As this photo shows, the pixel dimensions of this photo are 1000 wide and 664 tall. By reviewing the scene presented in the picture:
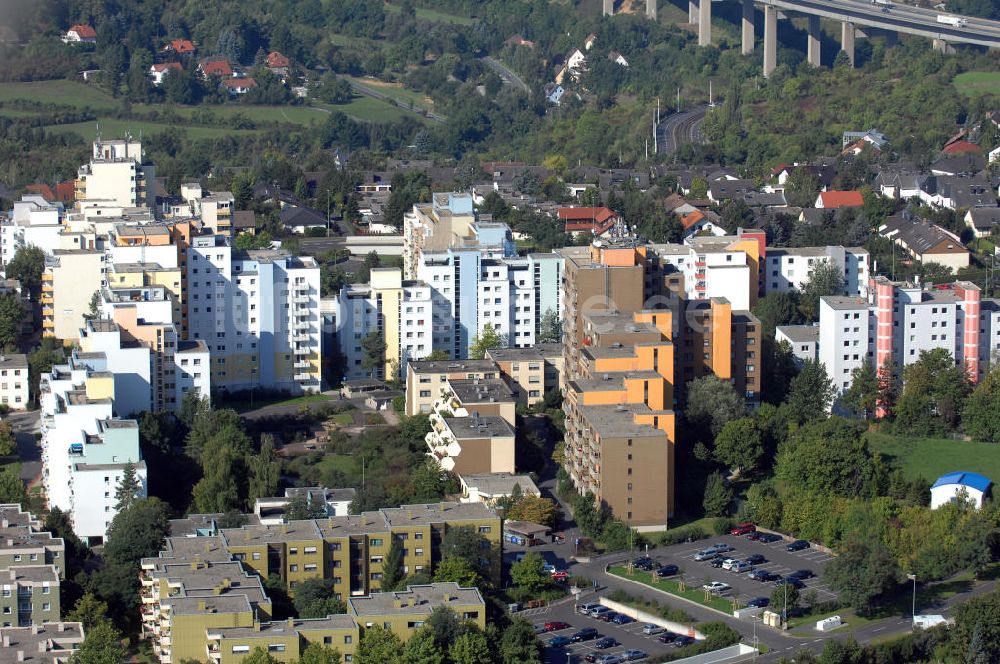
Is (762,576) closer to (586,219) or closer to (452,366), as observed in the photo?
(452,366)

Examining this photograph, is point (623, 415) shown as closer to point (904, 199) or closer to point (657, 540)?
point (657, 540)

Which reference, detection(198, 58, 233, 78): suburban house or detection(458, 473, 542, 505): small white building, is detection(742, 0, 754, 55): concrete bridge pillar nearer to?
detection(198, 58, 233, 78): suburban house

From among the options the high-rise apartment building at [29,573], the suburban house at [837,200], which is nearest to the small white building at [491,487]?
the high-rise apartment building at [29,573]

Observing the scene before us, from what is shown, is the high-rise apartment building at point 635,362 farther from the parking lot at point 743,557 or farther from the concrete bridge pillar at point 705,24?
the concrete bridge pillar at point 705,24

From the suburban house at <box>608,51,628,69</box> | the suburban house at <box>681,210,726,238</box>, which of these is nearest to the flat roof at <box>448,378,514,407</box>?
the suburban house at <box>681,210,726,238</box>

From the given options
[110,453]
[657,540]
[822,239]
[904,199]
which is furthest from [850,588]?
[904,199]

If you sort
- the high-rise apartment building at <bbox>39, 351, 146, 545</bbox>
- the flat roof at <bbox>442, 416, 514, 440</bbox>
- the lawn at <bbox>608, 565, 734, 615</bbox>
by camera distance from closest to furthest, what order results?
the lawn at <bbox>608, 565, 734, 615</bbox> → the high-rise apartment building at <bbox>39, 351, 146, 545</bbox> → the flat roof at <bbox>442, 416, 514, 440</bbox>

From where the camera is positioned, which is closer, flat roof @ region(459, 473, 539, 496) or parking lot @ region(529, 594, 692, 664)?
parking lot @ region(529, 594, 692, 664)
